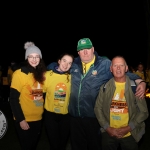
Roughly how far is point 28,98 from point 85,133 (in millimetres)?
1168

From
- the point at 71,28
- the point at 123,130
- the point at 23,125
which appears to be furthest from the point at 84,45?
the point at 71,28

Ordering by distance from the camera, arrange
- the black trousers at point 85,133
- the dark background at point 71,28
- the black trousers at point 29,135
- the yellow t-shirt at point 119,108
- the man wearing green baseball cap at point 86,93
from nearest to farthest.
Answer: the yellow t-shirt at point 119,108, the black trousers at point 29,135, the man wearing green baseball cap at point 86,93, the black trousers at point 85,133, the dark background at point 71,28

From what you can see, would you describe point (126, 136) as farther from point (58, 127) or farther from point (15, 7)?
point (15, 7)

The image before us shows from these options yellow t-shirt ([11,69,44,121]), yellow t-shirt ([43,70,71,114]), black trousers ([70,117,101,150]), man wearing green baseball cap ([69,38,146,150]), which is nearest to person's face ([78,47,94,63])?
man wearing green baseball cap ([69,38,146,150])

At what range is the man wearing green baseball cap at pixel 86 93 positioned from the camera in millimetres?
4453

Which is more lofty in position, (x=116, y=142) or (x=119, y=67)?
(x=119, y=67)

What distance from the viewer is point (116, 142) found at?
4.39 m

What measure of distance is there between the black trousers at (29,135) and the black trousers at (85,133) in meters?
0.63

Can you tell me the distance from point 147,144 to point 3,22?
1980 inches

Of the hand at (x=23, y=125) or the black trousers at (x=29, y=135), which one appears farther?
the black trousers at (x=29, y=135)

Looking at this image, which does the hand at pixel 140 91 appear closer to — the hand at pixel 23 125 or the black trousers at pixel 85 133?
the black trousers at pixel 85 133

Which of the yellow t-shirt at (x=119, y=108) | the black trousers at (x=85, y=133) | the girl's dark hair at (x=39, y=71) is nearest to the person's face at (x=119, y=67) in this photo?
→ the yellow t-shirt at (x=119, y=108)

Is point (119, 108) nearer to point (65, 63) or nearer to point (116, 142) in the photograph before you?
point (116, 142)

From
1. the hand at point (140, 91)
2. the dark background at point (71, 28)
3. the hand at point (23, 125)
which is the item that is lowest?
the hand at point (23, 125)
